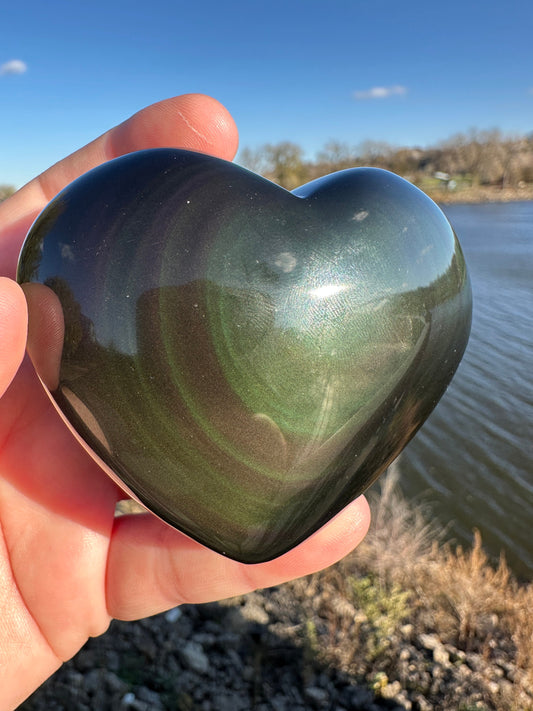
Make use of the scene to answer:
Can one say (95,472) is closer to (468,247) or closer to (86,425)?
(86,425)

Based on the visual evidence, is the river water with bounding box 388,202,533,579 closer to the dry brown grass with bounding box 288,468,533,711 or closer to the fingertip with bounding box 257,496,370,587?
the dry brown grass with bounding box 288,468,533,711

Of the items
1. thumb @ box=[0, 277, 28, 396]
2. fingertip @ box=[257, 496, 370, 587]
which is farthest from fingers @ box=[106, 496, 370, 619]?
thumb @ box=[0, 277, 28, 396]

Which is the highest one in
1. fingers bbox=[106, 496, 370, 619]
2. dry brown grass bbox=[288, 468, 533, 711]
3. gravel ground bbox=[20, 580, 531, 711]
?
fingers bbox=[106, 496, 370, 619]

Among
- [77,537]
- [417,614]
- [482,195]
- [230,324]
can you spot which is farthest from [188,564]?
[482,195]

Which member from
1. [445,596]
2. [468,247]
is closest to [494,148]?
[468,247]

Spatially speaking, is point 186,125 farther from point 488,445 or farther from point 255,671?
point 488,445

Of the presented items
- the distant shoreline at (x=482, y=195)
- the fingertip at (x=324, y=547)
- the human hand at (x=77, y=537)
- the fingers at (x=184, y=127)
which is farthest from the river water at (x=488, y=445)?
the distant shoreline at (x=482, y=195)

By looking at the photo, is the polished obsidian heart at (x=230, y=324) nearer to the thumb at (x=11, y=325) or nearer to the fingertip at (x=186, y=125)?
the thumb at (x=11, y=325)
